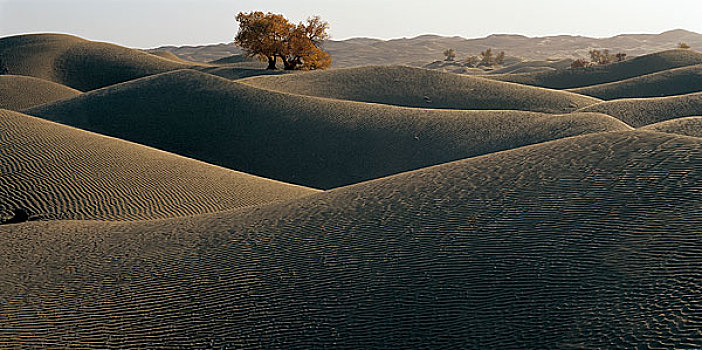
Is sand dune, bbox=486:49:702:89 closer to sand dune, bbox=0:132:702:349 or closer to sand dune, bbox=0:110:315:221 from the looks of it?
sand dune, bbox=0:110:315:221

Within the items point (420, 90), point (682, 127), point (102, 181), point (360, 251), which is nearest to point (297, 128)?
point (102, 181)

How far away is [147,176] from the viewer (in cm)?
1138

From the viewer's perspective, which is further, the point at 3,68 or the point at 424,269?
the point at 3,68

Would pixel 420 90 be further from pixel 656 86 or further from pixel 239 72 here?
pixel 239 72

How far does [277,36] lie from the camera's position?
113 feet

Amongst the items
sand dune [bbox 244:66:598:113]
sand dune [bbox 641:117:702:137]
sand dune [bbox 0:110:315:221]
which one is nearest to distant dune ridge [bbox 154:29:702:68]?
sand dune [bbox 244:66:598:113]

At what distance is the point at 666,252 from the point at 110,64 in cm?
4048

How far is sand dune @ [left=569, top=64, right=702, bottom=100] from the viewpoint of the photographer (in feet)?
88.3

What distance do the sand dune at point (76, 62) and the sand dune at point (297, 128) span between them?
17.7 m

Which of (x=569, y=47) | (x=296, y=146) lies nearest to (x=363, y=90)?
(x=296, y=146)

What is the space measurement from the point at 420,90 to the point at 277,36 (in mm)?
12142

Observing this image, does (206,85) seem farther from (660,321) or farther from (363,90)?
(660,321)

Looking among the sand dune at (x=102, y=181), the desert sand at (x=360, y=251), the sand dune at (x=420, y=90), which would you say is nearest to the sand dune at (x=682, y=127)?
the desert sand at (x=360, y=251)

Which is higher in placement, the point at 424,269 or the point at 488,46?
the point at 488,46
